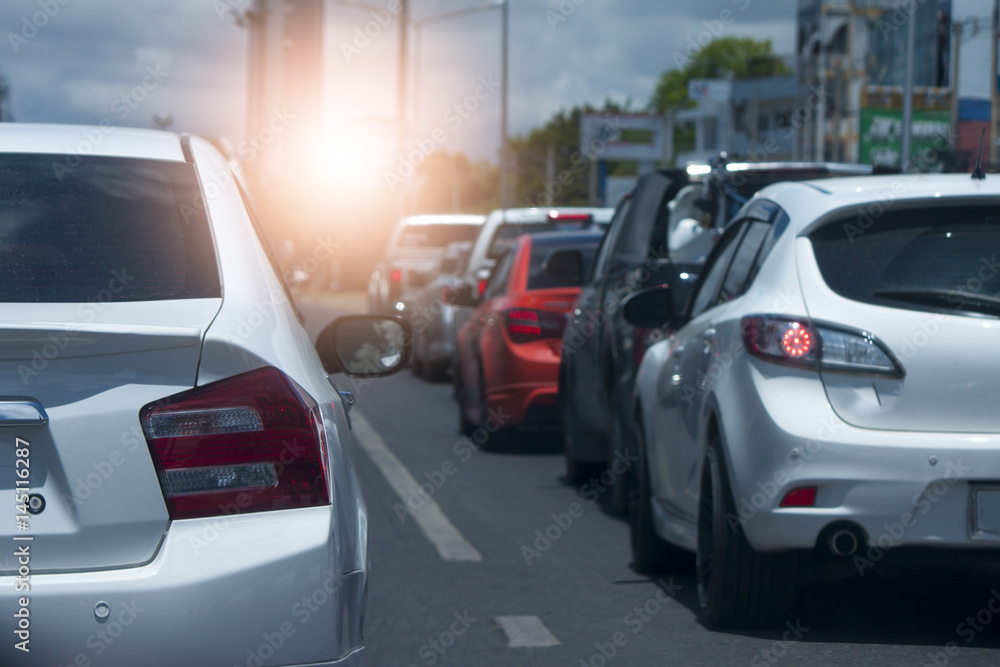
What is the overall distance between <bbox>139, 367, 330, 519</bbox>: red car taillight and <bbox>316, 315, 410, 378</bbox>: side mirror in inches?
53.7

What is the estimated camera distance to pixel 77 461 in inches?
105

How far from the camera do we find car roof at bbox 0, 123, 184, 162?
3.48m

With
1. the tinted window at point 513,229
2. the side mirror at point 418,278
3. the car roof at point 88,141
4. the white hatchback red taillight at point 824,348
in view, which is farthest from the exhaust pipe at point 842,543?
the side mirror at point 418,278

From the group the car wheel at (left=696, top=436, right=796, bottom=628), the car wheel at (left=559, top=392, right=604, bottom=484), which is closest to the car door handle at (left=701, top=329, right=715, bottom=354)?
the car wheel at (left=696, top=436, right=796, bottom=628)

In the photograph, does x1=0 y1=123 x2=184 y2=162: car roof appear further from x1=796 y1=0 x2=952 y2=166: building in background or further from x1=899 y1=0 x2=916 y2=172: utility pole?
x1=796 y1=0 x2=952 y2=166: building in background

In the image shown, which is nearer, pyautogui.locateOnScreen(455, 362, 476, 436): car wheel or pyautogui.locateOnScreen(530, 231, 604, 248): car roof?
pyautogui.locateOnScreen(530, 231, 604, 248): car roof

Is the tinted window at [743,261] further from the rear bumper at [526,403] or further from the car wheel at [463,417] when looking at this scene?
the car wheel at [463,417]

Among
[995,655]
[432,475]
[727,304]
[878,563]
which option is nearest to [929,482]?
[878,563]

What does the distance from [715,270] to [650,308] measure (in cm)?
33

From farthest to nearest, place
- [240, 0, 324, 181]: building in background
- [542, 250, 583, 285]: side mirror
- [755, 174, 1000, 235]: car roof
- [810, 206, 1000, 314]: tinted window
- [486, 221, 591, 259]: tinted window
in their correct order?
[240, 0, 324, 181]: building in background < [486, 221, 591, 259]: tinted window < [542, 250, 583, 285]: side mirror < [755, 174, 1000, 235]: car roof < [810, 206, 1000, 314]: tinted window

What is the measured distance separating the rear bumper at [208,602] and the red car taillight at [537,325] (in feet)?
26.8

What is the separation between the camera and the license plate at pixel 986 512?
4410 millimetres

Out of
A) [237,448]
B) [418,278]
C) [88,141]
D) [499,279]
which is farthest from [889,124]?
[237,448]

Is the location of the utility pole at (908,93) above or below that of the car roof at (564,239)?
above
